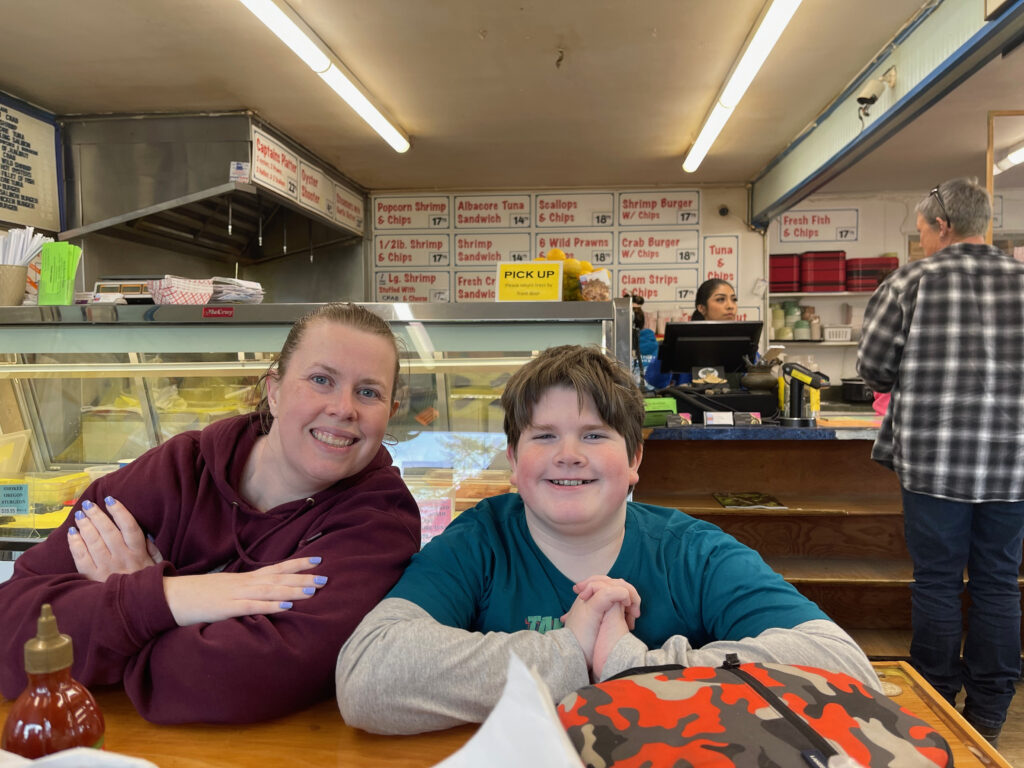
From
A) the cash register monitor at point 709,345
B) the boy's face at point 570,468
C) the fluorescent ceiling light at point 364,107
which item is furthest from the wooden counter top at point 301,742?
the fluorescent ceiling light at point 364,107

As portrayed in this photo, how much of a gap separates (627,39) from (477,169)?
255 centimetres

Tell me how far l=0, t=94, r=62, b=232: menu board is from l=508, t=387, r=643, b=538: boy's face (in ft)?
14.1

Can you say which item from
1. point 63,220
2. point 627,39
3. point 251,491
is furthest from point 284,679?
point 63,220

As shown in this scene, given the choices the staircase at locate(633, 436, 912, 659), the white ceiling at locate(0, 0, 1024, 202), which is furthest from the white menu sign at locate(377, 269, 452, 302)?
the staircase at locate(633, 436, 912, 659)

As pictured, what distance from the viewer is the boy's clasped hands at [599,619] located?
3.05 feet

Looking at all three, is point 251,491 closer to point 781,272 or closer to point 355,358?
point 355,358

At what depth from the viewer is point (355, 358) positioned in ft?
3.91

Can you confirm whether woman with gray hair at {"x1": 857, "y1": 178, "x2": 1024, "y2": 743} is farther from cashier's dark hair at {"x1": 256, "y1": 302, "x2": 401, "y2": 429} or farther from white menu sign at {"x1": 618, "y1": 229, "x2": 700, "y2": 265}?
white menu sign at {"x1": 618, "y1": 229, "x2": 700, "y2": 265}

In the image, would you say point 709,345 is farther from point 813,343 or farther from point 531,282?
point 813,343

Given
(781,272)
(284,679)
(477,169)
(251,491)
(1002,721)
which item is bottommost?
(1002,721)

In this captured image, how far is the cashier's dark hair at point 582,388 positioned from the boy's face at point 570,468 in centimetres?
1

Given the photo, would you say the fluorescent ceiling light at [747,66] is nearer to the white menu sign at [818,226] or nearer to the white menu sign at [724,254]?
the white menu sign at [724,254]

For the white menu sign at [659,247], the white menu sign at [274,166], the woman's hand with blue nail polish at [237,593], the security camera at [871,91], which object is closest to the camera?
the woman's hand with blue nail polish at [237,593]

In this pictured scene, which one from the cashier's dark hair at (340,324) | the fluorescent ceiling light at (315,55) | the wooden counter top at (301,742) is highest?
the fluorescent ceiling light at (315,55)
